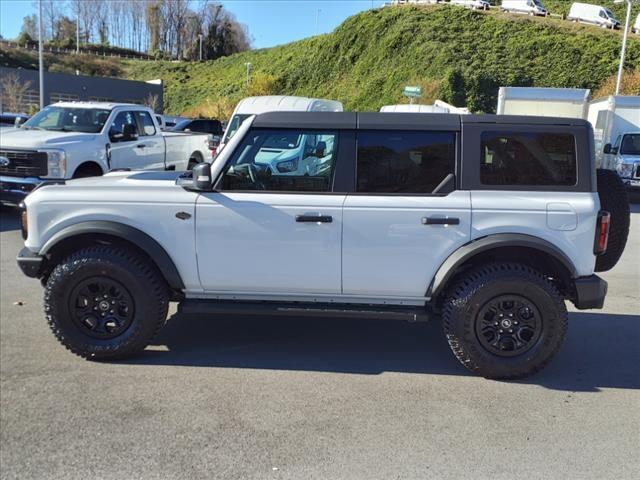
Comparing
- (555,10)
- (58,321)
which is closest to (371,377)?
(58,321)

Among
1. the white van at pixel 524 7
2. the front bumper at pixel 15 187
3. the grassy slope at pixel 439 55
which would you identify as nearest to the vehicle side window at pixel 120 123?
the front bumper at pixel 15 187

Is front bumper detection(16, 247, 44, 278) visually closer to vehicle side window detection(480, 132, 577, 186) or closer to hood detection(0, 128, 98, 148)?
vehicle side window detection(480, 132, 577, 186)

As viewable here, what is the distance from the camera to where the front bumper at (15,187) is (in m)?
9.18

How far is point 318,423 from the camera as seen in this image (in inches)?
137

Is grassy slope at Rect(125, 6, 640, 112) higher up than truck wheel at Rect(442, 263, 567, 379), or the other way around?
grassy slope at Rect(125, 6, 640, 112)

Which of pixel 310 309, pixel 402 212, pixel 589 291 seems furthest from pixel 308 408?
pixel 589 291

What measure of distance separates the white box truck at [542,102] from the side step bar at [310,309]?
13664 mm

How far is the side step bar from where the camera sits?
4145 millimetres

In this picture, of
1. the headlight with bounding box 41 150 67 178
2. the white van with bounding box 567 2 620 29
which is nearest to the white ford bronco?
the headlight with bounding box 41 150 67 178

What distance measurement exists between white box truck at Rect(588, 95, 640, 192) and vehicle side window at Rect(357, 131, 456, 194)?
45.0 feet

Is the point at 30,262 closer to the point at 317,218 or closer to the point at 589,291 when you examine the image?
the point at 317,218

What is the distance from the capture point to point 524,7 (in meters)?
52.1

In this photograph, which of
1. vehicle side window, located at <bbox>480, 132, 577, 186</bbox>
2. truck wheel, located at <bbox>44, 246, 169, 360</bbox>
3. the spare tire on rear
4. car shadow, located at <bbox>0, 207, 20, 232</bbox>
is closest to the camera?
vehicle side window, located at <bbox>480, 132, 577, 186</bbox>

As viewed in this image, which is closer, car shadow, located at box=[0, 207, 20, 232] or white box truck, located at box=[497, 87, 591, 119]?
car shadow, located at box=[0, 207, 20, 232]
